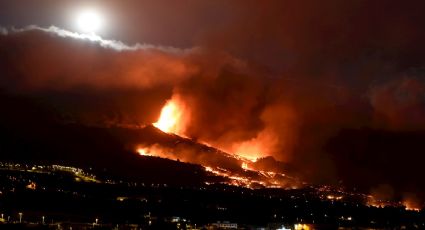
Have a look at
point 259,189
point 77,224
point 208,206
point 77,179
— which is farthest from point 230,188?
point 77,224

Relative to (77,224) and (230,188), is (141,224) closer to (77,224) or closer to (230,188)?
(77,224)

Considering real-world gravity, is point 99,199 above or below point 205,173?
below

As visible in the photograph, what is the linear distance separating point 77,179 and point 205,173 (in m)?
41.7

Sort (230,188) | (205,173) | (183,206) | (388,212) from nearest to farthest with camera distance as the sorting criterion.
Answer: (183,206), (388,212), (230,188), (205,173)

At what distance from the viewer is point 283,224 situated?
102938 mm

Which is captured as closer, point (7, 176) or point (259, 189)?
point (7, 176)

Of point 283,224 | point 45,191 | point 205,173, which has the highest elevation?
point 205,173

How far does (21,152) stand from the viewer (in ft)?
524

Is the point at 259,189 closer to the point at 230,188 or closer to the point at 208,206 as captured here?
the point at 230,188

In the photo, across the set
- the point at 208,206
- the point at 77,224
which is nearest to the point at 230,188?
the point at 208,206

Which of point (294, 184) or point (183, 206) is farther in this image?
point (294, 184)

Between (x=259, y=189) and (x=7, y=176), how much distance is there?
194 feet

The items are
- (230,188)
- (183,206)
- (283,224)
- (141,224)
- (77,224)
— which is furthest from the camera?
(230,188)

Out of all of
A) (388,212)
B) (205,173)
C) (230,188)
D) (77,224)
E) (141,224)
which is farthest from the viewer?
(205,173)
